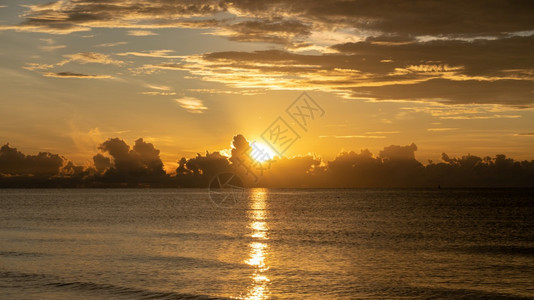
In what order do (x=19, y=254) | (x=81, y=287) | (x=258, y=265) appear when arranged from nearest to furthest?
(x=81, y=287) < (x=258, y=265) < (x=19, y=254)

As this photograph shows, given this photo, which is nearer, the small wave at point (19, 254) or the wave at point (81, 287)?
the wave at point (81, 287)

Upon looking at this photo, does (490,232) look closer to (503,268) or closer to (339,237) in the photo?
(339,237)

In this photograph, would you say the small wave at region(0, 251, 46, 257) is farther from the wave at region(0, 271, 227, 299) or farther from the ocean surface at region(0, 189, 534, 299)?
the wave at region(0, 271, 227, 299)

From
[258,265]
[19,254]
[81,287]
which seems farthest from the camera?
[19,254]

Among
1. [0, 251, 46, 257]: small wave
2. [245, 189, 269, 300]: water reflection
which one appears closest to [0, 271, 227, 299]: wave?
[245, 189, 269, 300]: water reflection

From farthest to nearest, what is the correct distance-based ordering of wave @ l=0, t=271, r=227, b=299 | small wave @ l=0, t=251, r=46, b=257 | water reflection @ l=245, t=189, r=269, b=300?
small wave @ l=0, t=251, r=46, b=257, water reflection @ l=245, t=189, r=269, b=300, wave @ l=0, t=271, r=227, b=299

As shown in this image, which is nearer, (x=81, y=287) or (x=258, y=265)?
(x=81, y=287)

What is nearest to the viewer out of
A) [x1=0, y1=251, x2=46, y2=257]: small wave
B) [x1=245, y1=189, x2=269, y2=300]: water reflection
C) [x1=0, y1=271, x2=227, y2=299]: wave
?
[x1=0, y1=271, x2=227, y2=299]: wave

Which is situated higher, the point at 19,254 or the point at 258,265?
the point at 19,254

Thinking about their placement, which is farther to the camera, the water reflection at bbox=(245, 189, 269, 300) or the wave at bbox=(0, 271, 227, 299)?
the water reflection at bbox=(245, 189, 269, 300)

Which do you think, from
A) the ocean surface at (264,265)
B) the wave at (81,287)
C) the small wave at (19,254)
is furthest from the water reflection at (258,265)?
the small wave at (19,254)

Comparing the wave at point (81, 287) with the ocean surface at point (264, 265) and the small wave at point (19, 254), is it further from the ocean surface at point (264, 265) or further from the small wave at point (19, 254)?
the small wave at point (19, 254)

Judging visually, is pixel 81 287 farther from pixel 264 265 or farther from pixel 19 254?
pixel 19 254

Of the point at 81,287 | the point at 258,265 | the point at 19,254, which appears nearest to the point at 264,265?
the point at 258,265
